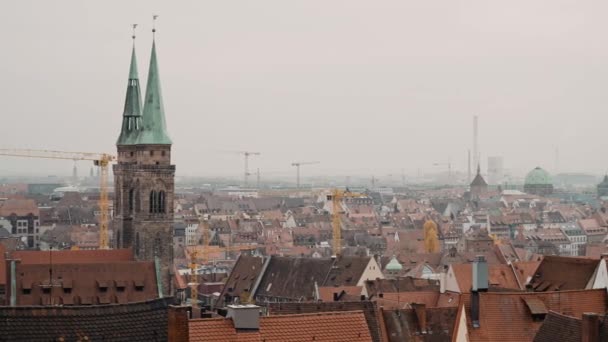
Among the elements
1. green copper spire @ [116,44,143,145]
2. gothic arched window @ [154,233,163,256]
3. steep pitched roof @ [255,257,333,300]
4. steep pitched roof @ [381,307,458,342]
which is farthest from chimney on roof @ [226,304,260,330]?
green copper spire @ [116,44,143,145]

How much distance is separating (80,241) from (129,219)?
8250 cm

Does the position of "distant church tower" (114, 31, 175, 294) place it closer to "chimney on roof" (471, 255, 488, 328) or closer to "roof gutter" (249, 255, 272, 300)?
"roof gutter" (249, 255, 272, 300)

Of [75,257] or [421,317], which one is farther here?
[75,257]

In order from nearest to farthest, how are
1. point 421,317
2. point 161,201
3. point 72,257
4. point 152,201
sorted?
point 421,317
point 72,257
point 152,201
point 161,201

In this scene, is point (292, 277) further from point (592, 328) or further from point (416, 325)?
point (592, 328)

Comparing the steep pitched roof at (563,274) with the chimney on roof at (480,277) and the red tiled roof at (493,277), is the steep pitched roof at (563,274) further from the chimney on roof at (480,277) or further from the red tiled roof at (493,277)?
the chimney on roof at (480,277)

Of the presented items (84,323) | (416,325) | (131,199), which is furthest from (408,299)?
(131,199)

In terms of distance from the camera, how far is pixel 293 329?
38.3 meters

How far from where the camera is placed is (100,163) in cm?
17225

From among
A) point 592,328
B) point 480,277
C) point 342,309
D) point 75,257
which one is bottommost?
point 75,257

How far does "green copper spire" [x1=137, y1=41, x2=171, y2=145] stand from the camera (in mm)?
113438

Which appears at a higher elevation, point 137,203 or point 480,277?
point 137,203

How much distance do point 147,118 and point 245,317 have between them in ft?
258

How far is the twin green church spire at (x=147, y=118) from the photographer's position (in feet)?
373
